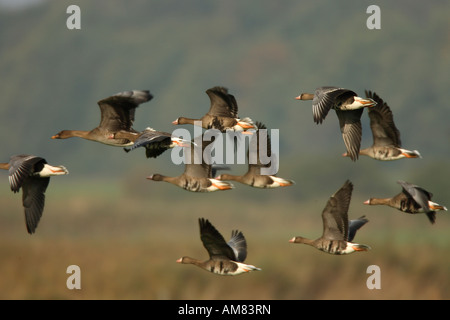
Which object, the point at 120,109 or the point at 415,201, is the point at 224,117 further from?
the point at 415,201

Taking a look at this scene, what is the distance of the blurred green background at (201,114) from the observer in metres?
31.2

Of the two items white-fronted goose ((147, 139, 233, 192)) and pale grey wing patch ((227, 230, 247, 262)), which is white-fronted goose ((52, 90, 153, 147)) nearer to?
white-fronted goose ((147, 139, 233, 192))

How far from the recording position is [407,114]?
87.3 m

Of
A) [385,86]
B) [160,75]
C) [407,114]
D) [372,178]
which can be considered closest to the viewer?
[372,178]

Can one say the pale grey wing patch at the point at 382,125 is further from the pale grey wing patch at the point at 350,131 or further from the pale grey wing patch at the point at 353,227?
the pale grey wing patch at the point at 353,227

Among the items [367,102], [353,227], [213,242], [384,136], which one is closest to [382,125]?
[384,136]

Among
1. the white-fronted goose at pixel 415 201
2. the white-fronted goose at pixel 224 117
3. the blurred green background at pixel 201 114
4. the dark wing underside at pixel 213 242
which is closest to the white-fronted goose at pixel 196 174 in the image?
the white-fronted goose at pixel 224 117

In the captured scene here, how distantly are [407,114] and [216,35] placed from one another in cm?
3898

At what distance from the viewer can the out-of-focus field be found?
29.9 meters

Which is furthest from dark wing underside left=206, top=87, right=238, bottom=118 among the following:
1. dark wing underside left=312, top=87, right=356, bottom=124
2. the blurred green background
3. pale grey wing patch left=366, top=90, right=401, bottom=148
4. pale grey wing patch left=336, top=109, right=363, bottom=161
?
the blurred green background

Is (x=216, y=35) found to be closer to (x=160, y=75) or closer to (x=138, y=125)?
(x=160, y=75)

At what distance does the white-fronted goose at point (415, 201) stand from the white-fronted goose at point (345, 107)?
1098 millimetres

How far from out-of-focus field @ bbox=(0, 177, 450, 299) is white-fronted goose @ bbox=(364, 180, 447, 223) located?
49.0 feet
